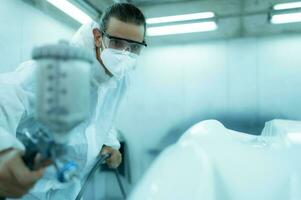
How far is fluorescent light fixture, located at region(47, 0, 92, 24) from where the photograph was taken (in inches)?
78.8

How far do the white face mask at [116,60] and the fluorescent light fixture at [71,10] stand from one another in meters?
0.82

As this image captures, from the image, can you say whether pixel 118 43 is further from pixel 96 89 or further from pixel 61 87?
pixel 61 87

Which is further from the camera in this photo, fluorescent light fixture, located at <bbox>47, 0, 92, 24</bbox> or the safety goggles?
fluorescent light fixture, located at <bbox>47, 0, 92, 24</bbox>

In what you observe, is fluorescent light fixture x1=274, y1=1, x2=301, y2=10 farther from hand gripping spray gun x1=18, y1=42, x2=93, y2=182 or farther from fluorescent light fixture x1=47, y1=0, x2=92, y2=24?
hand gripping spray gun x1=18, y1=42, x2=93, y2=182

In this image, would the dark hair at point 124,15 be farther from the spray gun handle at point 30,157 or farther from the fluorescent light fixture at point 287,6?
the fluorescent light fixture at point 287,6

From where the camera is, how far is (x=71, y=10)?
218cm

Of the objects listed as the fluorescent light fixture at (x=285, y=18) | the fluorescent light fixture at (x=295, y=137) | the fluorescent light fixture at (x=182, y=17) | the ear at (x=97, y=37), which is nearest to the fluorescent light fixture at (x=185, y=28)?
the fluorescent light fixture at (x=182, y=17)

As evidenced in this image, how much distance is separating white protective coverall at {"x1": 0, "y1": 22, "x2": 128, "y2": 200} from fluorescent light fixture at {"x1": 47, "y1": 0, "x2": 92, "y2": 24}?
60cm

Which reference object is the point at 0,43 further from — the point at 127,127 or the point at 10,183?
the point at 127,127

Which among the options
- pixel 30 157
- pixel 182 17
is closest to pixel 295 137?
pixel 30 157

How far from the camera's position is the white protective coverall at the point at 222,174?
2.34ft

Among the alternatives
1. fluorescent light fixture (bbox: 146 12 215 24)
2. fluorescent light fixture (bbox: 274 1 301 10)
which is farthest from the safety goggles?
fluorescent light fixture (bbox: 274 1 301 10)

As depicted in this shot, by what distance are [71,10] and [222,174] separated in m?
1.70

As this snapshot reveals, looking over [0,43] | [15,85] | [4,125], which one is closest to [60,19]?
[0,43]
